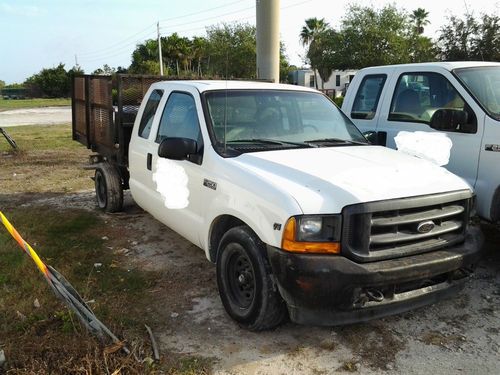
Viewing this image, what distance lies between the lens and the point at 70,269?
503cm

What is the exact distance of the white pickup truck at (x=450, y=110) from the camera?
4789 mm

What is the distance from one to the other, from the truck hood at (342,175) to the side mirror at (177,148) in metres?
0.49

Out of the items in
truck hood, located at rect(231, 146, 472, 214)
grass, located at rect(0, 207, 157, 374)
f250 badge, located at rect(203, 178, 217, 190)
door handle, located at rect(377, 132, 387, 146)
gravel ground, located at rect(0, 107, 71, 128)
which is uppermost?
door handle, located at rect(377, 132, 387, 146)

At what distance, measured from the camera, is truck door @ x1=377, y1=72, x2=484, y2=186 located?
4.91 m

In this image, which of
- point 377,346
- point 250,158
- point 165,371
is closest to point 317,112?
point 250,158

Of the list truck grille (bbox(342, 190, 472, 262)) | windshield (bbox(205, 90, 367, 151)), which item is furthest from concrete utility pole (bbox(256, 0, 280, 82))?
truck grille (bbox(342, 190, 472, 262))

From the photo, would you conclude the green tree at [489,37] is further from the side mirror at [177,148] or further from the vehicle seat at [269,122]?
the side mirror at [177,148]

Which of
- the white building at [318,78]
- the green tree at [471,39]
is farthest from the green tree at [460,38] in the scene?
the white building at [318,78]

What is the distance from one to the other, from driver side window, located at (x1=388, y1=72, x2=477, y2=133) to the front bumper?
→ 2052 mm

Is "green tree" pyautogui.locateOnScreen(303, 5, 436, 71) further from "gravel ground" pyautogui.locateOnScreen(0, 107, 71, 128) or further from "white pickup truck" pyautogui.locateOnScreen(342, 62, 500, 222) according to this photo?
"white pickup truck" pyautogui.locateOnScreen(342, 62, 500, 222)

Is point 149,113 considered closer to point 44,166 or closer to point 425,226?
point 425,226

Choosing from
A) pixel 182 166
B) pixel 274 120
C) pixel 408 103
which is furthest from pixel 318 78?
pixel 182 166

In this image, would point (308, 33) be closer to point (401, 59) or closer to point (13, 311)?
point (401, 59)

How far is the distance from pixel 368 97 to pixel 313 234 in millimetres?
3521
